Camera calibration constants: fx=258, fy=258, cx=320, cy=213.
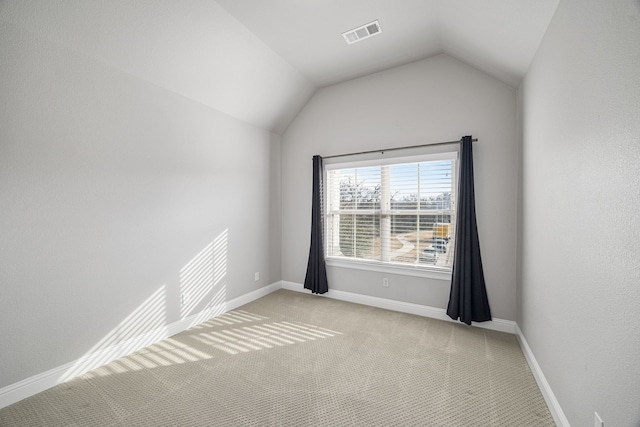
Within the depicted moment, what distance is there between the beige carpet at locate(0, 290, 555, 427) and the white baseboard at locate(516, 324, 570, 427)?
51mm

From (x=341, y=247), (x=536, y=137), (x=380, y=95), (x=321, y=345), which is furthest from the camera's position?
(x=341, y=247)

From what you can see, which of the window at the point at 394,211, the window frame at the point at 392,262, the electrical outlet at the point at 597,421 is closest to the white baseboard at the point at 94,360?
the window frame at the point at 392,262

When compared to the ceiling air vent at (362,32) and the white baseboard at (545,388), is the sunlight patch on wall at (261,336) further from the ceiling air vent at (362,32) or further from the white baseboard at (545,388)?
the ceiling air vent at (362,32)

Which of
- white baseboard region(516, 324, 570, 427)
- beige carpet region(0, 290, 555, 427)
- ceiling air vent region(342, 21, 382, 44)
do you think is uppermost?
ceiling air vent region(342, 21, 382, 44)

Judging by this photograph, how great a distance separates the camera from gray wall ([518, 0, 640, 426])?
99 cm

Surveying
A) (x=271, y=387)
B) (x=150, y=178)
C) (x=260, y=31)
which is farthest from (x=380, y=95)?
(x=271, y=387)

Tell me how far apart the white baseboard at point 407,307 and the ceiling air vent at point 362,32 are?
124 inches

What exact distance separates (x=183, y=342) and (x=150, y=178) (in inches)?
67.0

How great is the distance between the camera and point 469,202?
2.84 meters

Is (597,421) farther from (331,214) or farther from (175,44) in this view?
(175,44)

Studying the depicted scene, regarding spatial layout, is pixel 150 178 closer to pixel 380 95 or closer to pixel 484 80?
pixel 380 95

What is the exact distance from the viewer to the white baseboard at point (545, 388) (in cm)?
156

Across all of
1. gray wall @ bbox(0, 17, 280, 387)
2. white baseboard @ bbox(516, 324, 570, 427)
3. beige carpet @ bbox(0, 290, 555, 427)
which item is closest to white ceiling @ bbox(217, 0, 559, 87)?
gray wall @ bbox(0, 17, 280, 387)

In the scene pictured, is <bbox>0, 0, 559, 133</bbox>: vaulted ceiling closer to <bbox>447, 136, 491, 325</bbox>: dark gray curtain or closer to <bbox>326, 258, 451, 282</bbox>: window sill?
<bbox>447, 136, 491, 325</bbox>: dark gray curtain
